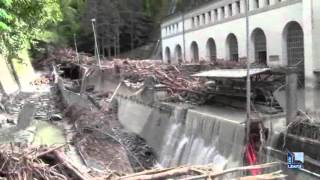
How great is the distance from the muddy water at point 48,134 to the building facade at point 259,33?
1229cm

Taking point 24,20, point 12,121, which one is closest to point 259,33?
point 12,121

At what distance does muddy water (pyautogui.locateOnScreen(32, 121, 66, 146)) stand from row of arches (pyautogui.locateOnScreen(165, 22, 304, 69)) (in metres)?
16.2

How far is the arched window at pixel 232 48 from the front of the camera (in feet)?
163

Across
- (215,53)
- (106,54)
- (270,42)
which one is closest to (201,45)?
(215,53)

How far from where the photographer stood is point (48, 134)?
27.6 metres

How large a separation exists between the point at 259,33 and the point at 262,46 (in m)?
1.24

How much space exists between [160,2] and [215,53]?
2807 centimetres

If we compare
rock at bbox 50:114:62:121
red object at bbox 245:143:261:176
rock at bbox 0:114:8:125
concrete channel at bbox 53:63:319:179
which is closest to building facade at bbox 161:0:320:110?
A: concrete channel at bbox 53:63:319:179

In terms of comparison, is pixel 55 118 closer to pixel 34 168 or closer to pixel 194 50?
pixel 34 168

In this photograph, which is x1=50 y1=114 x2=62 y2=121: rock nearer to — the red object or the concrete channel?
the concrete channel

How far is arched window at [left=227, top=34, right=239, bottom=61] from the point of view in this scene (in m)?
49.7

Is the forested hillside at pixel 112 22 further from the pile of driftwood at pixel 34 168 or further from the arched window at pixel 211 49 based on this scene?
the pile of driftwood at pixel 34 168

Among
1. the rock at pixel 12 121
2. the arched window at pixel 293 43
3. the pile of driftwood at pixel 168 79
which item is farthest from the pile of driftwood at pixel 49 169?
the arched window at pixel 293 43

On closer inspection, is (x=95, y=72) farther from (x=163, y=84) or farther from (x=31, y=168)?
(x=31, y=168)
